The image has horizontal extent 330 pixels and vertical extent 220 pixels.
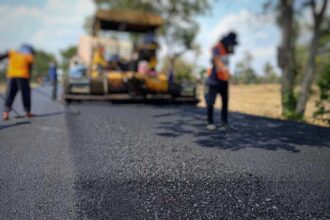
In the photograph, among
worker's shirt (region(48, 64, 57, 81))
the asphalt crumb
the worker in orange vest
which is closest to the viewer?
the asphalt crumb

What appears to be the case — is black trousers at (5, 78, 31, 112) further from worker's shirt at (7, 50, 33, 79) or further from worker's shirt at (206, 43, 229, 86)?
worker's shirt at (206, 43, 229, 86)

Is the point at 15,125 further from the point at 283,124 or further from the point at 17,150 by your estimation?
the point at 283,124

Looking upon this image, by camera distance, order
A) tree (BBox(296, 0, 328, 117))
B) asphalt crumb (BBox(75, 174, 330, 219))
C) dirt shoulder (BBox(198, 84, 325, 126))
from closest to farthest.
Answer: asphalt crumb (BBox(75, 174, 330, 219))
tree (BBox(296, 0, 328, 117))
dirt shoulder (BBox(198, 84, 325, 126))

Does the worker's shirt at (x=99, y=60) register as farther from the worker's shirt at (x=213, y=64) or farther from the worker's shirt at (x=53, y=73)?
the worker's shirt at (x=213, y=64)

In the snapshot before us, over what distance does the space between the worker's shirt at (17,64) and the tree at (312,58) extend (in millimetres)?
6969

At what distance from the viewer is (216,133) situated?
16.2 feet

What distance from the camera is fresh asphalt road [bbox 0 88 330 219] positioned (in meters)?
2.37

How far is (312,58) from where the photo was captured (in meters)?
8.34

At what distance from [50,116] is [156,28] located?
15.2ft

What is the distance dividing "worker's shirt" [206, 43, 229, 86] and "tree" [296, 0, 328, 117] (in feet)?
13.2

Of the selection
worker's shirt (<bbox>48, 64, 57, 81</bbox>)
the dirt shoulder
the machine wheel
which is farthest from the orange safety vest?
worker's shirt (<bbox>48, 64, 57, 81</bbox>)

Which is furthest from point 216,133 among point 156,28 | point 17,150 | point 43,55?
point 43,55

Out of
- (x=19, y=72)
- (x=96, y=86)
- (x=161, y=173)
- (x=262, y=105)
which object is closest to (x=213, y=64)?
(x=161, y=173)

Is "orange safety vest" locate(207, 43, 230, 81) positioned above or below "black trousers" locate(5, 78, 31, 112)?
above
